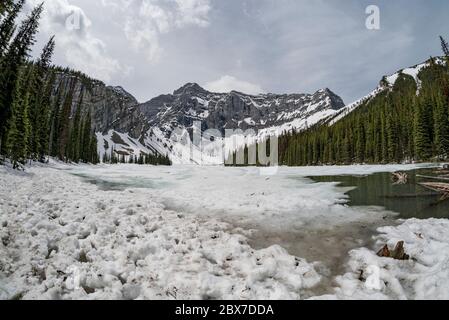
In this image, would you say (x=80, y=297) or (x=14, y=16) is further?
(x=14, y=16)

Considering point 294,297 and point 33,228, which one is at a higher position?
point 33,228

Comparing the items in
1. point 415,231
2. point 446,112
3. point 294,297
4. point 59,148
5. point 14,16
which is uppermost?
point 14,16

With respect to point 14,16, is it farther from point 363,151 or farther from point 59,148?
point 363,151

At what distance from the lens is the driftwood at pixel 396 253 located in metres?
6.59

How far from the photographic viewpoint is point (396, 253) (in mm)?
6676

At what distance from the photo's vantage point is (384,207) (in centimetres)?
1252

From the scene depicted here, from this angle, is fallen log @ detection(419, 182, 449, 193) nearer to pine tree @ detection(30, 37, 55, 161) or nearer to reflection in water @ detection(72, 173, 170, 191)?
reflection in water @ detection(72, 173, 170, 191)

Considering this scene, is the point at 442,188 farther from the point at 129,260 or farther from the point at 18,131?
the point at 18,131

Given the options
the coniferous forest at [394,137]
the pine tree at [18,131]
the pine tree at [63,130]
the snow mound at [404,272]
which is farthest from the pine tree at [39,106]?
the coniferous forest at [394,137]

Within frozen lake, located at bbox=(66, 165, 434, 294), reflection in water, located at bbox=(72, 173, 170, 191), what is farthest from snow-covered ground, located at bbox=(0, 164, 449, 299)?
reflection in water, located at bbox=(72, 173, 170, 191)

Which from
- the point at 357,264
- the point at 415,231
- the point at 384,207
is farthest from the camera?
the point at 384,207

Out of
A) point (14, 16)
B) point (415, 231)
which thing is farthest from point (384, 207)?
point (14, 16)

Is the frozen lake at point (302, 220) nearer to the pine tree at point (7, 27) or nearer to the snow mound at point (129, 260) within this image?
the snow mound at point (129, 260)

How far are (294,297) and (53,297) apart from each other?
15.4ft
